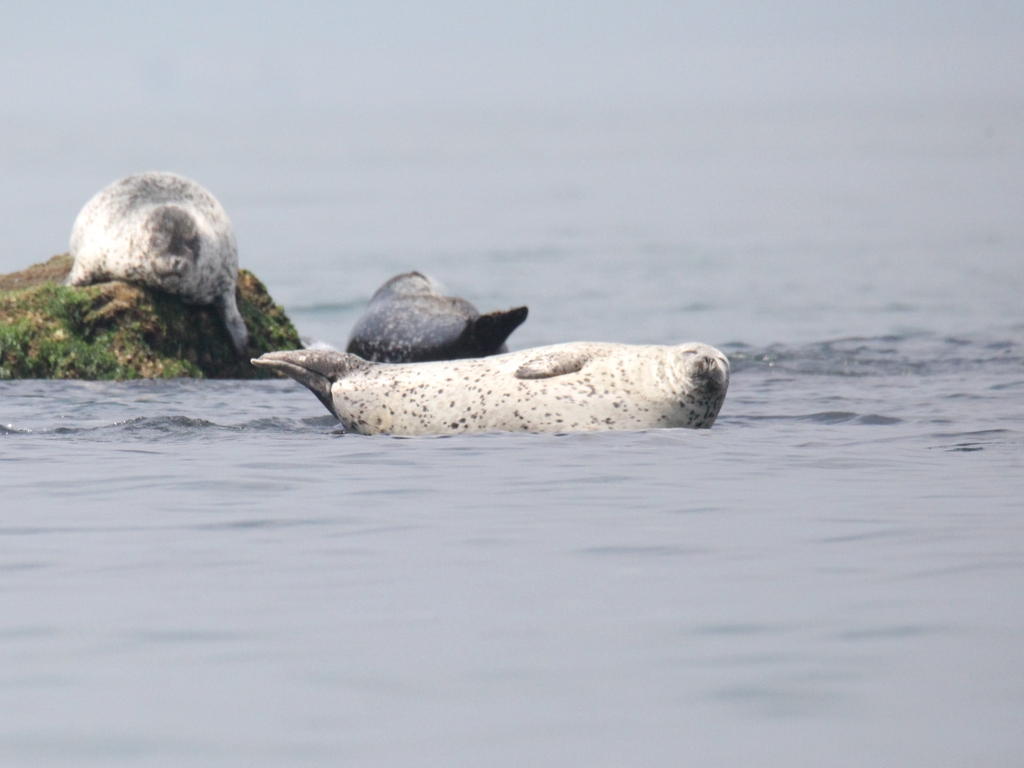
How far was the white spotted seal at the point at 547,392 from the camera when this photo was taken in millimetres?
7098

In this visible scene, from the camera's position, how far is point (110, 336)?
409 inches

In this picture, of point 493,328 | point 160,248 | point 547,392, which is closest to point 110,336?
point 160,248

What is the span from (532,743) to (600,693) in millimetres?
295

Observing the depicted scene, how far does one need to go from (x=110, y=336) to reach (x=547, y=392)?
4.48 meters

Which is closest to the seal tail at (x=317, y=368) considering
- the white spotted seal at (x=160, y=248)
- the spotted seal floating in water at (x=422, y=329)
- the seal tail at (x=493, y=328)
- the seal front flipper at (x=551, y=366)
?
the seal front flipper at (x=551, y=366)

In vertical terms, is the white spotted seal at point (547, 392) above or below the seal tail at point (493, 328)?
below

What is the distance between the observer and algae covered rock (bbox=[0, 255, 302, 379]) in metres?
10.2

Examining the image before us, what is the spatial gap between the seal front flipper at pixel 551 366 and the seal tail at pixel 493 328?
8.40ft

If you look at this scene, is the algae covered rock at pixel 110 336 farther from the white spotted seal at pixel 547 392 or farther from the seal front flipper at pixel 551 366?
the seal front flipper at pixel 551 366

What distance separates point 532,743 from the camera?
2.55 m

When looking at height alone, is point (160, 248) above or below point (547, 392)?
above

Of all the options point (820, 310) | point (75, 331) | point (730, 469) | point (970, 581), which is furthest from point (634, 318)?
point (970, 581)

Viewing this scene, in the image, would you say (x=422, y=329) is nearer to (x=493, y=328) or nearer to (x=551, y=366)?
(x=493, y=328)

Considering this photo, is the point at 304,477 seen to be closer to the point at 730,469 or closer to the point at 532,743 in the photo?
the point at 730,469
